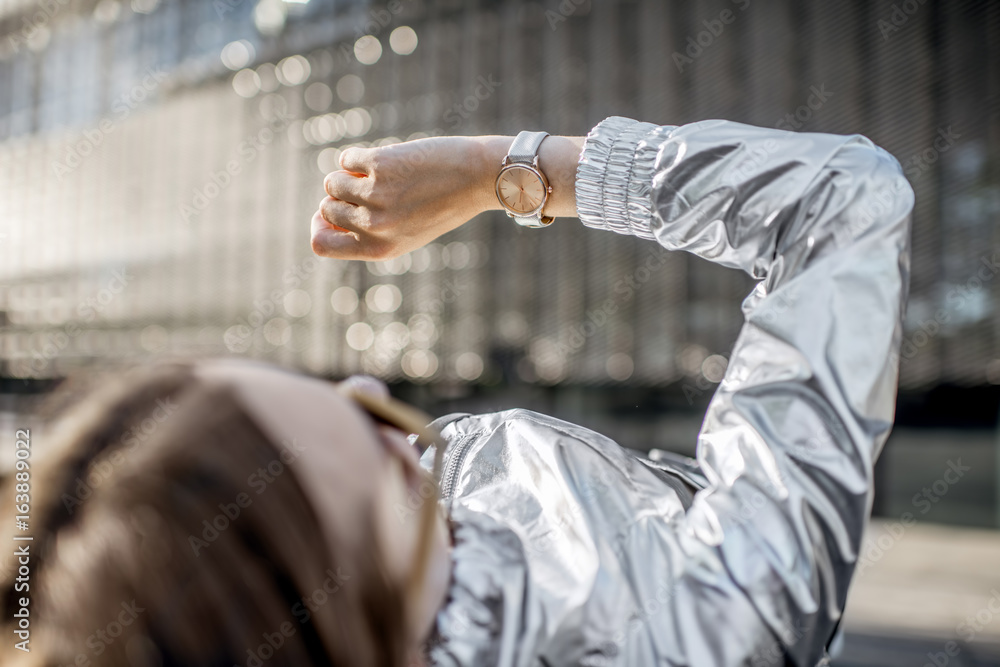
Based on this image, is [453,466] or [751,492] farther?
[453,466]

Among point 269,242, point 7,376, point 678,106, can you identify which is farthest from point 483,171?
point 7,376

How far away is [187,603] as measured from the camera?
0.46 metres

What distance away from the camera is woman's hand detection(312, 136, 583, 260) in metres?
0.85

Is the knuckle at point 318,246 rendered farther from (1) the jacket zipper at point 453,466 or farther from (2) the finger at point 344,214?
(1) the jacket zipper at point 453,466

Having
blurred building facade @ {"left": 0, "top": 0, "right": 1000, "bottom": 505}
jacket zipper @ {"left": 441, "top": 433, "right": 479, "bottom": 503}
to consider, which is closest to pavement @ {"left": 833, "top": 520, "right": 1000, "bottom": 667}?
blurred building facade @ {"left": 0, "top": 0, "right": 1000, "bottom": 505}

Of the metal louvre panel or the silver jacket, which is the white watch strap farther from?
the metal louvre panel

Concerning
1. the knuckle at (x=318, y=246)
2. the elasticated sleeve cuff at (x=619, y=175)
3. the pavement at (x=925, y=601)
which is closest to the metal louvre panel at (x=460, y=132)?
the pavement at (x=925, y=601)

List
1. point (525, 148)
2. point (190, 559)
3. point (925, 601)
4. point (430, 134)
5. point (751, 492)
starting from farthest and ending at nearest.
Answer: point (430, 134) < point (925, 601) < point (525, 148) < point (751, 492) < point (190, 559)

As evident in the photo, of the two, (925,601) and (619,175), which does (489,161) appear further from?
(925,601)

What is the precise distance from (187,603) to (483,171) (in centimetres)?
59

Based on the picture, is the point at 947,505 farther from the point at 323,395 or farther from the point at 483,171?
the point at 323,395

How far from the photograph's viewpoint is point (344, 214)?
901mm

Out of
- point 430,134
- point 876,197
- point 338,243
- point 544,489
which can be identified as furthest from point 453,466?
point 430,134

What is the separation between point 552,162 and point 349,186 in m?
0.25
